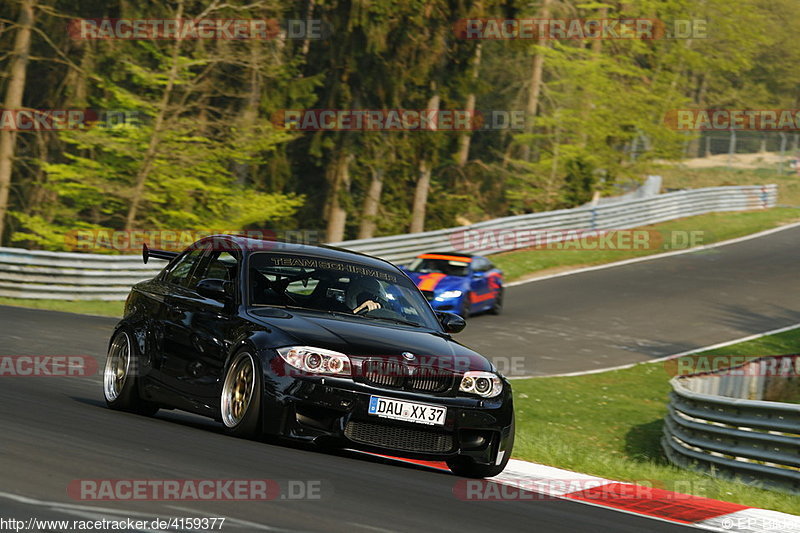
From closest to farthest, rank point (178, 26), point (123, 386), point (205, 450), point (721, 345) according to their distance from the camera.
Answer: point (205, 450) < point (123, 386) < point (721, 345) < point (178, 26)

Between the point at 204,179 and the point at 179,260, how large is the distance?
89.2 feet

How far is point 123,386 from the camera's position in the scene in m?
9.69

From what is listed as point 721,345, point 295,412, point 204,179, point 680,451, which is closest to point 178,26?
point 204,179

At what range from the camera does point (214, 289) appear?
8.55 m

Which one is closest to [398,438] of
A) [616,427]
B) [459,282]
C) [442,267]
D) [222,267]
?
[222,267]

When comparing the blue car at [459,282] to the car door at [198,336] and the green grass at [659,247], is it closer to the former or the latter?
the green grass at [659,247]

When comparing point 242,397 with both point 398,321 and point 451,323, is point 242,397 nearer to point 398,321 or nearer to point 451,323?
point 398,321

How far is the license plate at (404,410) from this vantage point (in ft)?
25.0

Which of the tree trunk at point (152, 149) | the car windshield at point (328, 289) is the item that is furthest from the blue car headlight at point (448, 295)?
the car windshield at point (328, 289)

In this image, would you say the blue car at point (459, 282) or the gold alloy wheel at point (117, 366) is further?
the blue car at point (459, 282)

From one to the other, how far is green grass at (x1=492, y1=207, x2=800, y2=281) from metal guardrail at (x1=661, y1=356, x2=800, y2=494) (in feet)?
58.3

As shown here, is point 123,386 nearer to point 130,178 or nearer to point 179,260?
point 179,260

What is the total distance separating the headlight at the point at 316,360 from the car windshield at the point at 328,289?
0.94m

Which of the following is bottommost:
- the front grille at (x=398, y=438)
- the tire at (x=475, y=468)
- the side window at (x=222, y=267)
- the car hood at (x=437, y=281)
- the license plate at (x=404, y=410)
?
the car hood at (x=437, y=281)
